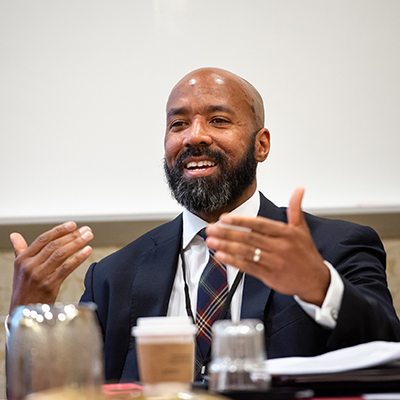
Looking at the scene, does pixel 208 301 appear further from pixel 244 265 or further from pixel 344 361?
pixel 344 361

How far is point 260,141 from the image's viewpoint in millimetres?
2193

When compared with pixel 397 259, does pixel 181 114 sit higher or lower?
higher

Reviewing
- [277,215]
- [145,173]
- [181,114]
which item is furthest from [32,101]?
[277,215]

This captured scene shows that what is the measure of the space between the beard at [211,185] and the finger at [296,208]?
81cm

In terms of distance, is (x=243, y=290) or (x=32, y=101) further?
(x=32, y=101)

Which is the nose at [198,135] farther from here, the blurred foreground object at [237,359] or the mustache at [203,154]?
the blurred foreground object at [237,359]

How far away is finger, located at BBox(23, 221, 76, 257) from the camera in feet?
4.46

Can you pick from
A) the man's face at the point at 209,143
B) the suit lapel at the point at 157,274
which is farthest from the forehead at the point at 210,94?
the suit lapel at the point at 157,274

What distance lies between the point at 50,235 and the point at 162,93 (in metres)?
A: 1.24

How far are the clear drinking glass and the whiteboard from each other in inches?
65.0

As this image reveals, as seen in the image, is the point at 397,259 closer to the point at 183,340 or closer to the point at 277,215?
the point at 277,215

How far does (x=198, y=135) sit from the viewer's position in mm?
1935

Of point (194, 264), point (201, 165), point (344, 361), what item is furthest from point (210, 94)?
point (344, 361)

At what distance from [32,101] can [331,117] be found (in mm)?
1355
